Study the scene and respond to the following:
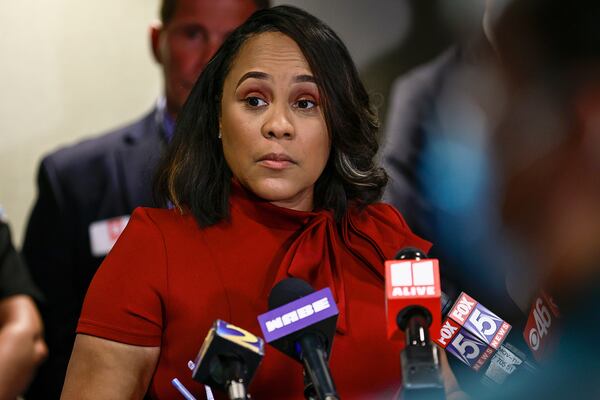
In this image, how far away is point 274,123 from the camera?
70.4 inches

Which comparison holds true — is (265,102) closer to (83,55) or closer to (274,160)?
(274,160)

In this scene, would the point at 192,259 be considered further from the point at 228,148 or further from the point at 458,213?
the point at 458,213

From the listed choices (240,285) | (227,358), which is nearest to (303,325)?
(227,358)

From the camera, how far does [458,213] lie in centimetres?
281

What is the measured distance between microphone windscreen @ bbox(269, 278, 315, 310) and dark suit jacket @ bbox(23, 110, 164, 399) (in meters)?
1.51

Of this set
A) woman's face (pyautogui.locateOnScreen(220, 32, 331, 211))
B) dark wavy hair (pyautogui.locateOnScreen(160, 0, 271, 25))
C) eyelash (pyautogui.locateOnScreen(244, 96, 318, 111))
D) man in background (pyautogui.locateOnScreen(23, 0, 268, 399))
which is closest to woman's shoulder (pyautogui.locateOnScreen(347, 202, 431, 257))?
woman's face (pyautogui.locateOnScreen(220, 32, 331, 211))

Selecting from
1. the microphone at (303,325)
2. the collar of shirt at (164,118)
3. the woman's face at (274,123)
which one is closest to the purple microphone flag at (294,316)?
the microphone at (303,325)

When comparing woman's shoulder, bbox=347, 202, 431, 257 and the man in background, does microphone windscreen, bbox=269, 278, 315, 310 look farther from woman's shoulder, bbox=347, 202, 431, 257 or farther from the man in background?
the man in background

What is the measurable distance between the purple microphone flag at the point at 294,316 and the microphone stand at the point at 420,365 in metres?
0.12

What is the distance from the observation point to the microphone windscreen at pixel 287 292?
1371mm

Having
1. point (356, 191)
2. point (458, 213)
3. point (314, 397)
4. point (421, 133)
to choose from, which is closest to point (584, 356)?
point (458, 213)

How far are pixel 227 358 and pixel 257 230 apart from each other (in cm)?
59

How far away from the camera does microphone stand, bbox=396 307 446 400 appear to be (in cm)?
120

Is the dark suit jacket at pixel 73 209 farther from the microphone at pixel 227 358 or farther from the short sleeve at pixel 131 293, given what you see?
the microphone at pixel 227 358
